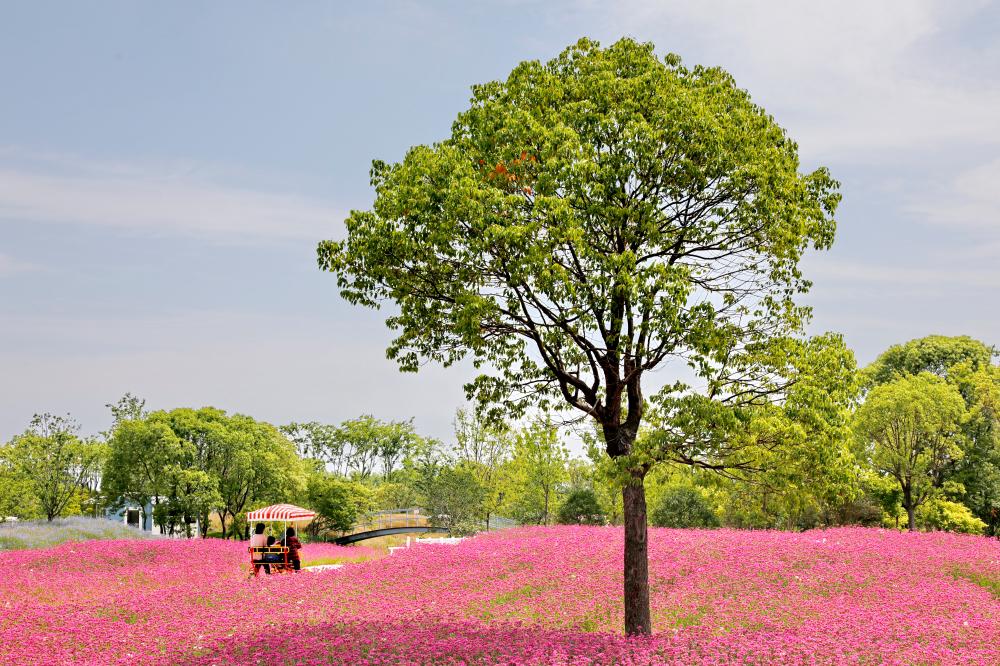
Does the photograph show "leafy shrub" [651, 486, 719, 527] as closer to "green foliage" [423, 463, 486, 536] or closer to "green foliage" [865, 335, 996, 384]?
"green foliage" [423, 463, 486, 536]

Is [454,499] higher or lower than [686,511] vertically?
higher

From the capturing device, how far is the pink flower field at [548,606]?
1113 centimetres

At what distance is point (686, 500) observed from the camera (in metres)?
38.6

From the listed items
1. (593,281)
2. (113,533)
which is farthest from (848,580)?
(113,533)

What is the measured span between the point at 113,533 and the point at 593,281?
113 ft

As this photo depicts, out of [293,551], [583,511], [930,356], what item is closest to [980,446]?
[930,356]

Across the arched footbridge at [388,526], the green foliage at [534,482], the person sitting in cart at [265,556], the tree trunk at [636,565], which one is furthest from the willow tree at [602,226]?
the arched footbridge at [388,526]

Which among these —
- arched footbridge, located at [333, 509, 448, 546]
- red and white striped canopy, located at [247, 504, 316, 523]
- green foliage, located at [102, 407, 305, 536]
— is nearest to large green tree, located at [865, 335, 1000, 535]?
arched footbridge, located at [333, 509, 448, 546]

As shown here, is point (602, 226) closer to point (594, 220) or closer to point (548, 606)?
point (594, 220)

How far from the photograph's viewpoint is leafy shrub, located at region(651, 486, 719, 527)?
38125mm

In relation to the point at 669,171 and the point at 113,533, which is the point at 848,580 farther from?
the point at 113,533

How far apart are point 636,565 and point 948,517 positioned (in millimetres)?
34136

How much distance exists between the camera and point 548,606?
16.0 metres

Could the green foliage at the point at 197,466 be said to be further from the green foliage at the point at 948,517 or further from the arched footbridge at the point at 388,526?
the green foliage at the point at 948,517
